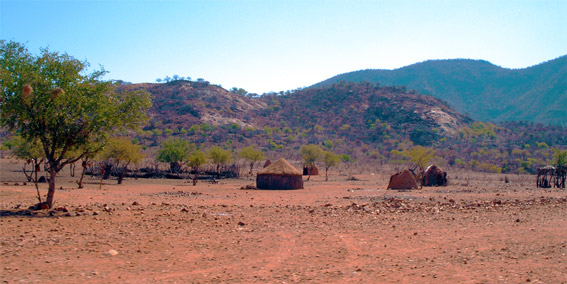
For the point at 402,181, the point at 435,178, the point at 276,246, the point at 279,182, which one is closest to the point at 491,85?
the point at 435,178

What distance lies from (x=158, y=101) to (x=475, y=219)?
85840 millimetres

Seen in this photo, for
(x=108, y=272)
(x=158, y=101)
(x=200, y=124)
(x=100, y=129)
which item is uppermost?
(x=158, y=101)

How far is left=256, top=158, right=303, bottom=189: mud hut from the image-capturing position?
1168 inches

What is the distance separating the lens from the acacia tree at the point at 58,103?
12.6 metres

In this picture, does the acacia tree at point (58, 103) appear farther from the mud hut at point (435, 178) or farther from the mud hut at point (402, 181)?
the mud hut at point (435, 178)

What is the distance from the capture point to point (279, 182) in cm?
2970

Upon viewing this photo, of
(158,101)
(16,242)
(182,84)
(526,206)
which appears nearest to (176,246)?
(16,242)

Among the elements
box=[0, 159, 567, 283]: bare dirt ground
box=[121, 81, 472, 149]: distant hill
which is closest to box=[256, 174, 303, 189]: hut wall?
box=[0, 159, 567, 283]: bare dirt ground

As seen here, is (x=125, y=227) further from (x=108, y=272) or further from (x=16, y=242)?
(x=108, y=272)

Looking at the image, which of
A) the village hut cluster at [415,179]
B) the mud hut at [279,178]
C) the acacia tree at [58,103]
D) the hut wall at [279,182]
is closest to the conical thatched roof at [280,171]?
the mud hut at [279,178]

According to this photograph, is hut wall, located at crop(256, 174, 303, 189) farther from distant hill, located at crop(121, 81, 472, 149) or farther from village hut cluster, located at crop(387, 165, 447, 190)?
distant hill, located at crop(121, 81, 472, 149)

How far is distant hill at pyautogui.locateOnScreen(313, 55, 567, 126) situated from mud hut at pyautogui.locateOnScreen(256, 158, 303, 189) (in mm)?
101426

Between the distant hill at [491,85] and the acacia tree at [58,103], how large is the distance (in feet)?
386

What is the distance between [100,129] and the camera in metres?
13.8
